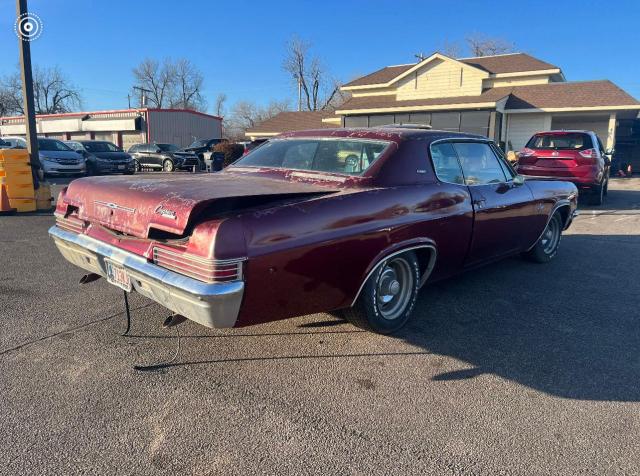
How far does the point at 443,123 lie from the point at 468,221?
18711 mm

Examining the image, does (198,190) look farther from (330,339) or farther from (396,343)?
(396,343)

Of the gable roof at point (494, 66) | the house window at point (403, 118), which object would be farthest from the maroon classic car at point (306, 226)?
the gable roof at point (494, 66)

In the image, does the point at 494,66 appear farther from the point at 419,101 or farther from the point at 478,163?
the point at 478,163

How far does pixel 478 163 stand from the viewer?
4.62 meters

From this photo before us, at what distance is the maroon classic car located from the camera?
2.66 m

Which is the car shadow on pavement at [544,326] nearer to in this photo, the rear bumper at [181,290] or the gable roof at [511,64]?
the rear bumper at [181,290]

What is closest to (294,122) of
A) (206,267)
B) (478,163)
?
(478,163)

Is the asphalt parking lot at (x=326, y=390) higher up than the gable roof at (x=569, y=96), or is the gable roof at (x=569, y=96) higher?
the gable roof at (x=569, y=96)

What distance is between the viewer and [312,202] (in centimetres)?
301

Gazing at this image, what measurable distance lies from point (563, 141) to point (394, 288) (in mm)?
9065

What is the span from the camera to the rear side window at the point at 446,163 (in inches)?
159

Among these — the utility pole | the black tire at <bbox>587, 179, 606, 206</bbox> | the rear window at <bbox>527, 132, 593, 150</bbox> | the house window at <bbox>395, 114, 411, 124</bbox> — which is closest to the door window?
the rear window at <bbox>527, 132, 593, 150</bbox>

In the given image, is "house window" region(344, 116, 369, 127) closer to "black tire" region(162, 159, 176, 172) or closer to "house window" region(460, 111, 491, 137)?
"house window" region(460, 111, 491, 137)

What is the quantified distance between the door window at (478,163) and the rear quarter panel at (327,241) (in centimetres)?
68
